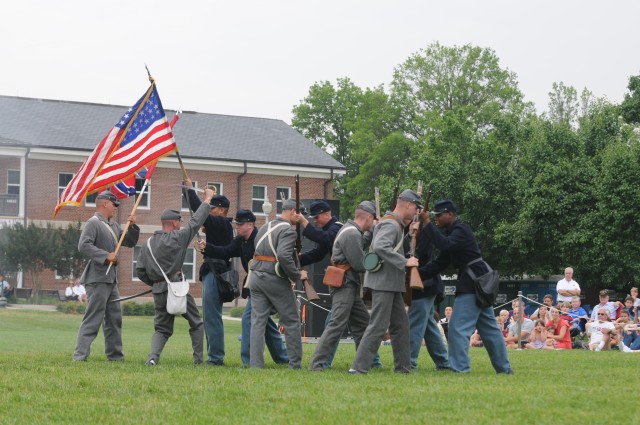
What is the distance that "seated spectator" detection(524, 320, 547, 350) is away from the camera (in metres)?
21.2

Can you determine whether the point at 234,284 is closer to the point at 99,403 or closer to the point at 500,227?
the point at 99,403

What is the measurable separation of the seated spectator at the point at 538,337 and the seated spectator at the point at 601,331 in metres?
0.84

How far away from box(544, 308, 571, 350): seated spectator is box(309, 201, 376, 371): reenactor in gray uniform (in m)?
8.71

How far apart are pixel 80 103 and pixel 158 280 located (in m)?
44.9

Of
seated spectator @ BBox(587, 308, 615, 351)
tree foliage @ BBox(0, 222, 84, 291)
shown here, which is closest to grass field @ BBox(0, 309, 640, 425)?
seated spectator @ BBox(587, 308, 615, 351)

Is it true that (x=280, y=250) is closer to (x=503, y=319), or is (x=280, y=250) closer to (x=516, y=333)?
(x=516, y=333)

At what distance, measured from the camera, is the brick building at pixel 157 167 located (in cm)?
5241

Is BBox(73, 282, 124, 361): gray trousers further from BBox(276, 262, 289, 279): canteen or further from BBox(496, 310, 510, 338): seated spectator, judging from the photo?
BBox(496, 310, 510, 338): seated spectator

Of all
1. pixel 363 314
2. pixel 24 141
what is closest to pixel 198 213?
pixel 363 314

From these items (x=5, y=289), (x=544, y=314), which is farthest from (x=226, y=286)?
(x=5, y=289)

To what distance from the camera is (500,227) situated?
46406 mm

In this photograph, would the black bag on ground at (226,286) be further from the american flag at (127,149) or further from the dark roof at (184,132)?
the dark roof at (184,132)

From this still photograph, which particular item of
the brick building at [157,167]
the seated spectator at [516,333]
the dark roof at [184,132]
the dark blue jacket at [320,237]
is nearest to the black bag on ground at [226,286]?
the dark blue jacket at [320,237]

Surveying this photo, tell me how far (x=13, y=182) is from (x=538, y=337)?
36.9 metres
